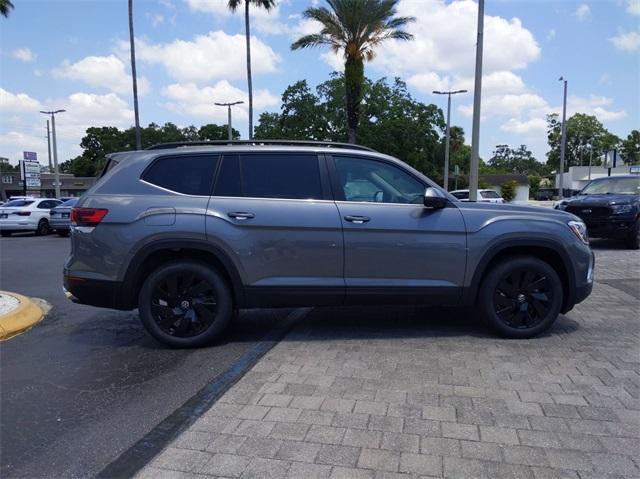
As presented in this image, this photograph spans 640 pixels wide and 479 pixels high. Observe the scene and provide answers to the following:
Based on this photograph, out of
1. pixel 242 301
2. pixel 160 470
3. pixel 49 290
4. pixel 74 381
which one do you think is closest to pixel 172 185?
pixel 242 301

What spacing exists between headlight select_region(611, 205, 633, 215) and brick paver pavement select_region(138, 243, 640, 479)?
7.22 m

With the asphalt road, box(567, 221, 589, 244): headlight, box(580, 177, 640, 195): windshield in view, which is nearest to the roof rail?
the asphalt road

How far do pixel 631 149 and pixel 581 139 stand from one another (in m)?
8.66

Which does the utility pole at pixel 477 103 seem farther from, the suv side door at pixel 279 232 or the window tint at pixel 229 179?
the window tint at pixel 229 179

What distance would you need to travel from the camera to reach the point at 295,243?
471cm

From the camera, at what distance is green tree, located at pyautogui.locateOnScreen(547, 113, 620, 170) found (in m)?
95.2

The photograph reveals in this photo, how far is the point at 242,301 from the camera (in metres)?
4.82

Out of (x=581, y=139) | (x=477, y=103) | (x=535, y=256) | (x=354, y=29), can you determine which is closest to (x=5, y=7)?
(x=354, y=29)

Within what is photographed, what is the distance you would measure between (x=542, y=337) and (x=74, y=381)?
432 centimetres

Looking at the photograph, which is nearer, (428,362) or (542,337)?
(428,362)

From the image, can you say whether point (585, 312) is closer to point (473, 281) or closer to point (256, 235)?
point (473, 281)

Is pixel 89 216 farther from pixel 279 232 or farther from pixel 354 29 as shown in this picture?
pixel 354 29

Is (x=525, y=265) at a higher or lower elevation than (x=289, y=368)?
higher

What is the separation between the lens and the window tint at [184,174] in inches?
191
